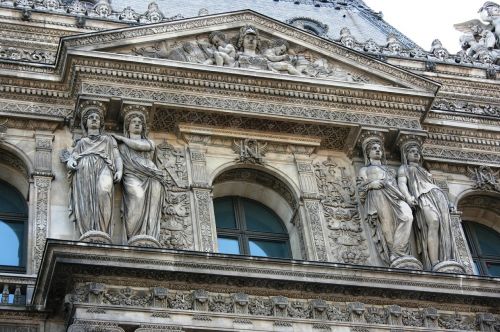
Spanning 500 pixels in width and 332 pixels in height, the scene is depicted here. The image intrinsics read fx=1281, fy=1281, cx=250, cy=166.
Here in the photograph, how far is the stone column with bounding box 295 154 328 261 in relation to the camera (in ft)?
66.9

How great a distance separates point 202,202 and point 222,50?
Result: 11.7ft

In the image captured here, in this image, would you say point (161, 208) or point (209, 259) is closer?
point (209, 259)

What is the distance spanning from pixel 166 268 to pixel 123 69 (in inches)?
191

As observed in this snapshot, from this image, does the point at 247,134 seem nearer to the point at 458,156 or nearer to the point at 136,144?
the point at 136,144

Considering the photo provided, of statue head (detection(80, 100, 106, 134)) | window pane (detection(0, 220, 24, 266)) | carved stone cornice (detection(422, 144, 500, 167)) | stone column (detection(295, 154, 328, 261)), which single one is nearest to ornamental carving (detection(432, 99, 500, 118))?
carved stone cornice (detection(422, 144, 500, 167))

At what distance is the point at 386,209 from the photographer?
821 inches

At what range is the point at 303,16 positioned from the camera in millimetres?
31266

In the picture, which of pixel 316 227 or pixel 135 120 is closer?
pixel 316 227

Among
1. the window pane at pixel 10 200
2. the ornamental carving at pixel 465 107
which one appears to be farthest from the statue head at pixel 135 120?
the ornamental carving at pixel 465 107

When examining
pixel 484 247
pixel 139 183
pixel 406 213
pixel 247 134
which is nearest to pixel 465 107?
pixel 484 247

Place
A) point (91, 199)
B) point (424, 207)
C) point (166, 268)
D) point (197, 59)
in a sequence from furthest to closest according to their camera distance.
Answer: point (197, 59) < point (424, 207) < point (91, 199) < point (166, 268)

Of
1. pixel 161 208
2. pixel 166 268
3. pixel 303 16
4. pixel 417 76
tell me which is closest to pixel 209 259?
pixel 166 268

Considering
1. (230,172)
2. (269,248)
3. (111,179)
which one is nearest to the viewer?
(111,179)

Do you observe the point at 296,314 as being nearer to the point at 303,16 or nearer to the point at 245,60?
the point at 245,60
